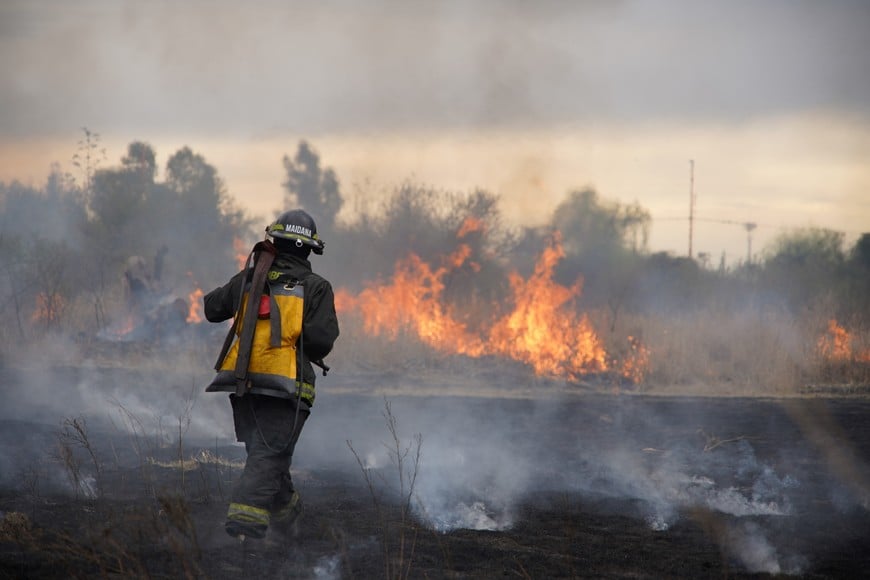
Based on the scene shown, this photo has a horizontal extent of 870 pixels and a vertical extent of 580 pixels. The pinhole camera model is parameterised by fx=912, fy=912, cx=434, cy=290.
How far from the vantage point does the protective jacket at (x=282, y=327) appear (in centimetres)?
542

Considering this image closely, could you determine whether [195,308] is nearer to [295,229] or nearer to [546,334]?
[546,334]

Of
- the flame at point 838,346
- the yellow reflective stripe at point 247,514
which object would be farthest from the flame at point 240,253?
the yellow reflective stripe at point 247,514

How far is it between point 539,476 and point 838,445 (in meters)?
3.74

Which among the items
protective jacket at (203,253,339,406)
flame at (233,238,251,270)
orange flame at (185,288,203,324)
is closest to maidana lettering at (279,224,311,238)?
protective jacket at (203,253,339,406)

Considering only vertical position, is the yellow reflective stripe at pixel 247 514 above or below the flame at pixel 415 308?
above

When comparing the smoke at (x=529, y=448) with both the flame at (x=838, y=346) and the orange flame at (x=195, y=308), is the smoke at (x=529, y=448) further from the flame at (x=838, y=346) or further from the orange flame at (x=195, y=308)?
the flame at (x=838, y=346)

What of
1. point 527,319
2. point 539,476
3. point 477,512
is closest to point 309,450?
point 539,476

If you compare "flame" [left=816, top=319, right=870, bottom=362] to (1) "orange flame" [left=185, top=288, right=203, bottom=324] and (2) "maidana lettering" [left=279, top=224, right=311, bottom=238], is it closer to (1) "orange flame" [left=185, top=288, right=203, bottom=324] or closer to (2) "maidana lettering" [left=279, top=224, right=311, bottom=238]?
(1) "orange flame" [left=185, top=288, right=203, bottom=324]

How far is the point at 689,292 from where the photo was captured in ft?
89.5

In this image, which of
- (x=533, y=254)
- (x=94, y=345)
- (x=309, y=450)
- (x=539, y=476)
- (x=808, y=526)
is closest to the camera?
(x=808, y=526)

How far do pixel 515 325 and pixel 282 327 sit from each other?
12.6m

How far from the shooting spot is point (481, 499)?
7398 mm

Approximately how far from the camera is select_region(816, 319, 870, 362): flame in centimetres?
1673

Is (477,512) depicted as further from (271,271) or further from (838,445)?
(838,445)
